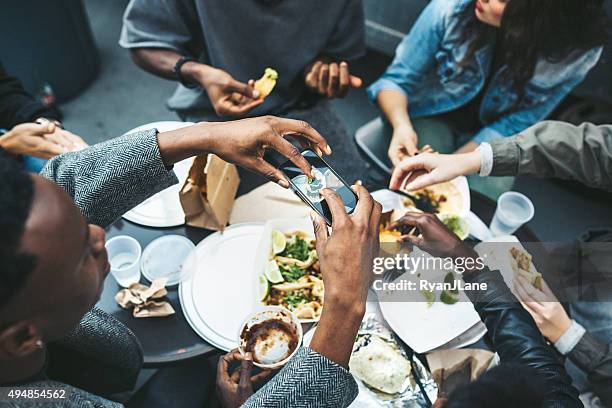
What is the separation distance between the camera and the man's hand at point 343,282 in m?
1.04

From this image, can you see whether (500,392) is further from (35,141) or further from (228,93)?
(35,141)

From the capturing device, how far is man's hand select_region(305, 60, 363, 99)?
209 centimetres

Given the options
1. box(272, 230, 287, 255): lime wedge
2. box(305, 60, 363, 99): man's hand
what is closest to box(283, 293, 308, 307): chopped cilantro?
box(272, 230, 287, 255): lime wedge

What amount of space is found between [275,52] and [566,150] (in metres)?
1.29

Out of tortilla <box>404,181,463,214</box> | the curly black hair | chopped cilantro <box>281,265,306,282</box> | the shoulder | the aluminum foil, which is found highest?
the curly black hair

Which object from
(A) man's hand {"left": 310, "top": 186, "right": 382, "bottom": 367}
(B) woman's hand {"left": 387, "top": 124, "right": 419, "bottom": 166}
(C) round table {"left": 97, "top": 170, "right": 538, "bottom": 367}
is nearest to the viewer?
(A) man's hand {"left": 310, "top": 186, "right": 382, "bottom": 367}

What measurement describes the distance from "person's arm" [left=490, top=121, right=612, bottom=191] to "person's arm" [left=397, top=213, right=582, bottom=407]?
0.45 meters

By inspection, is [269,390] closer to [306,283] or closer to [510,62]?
[306,283]

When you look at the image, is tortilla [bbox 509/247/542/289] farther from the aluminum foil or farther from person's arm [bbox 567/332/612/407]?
the aluminum foil

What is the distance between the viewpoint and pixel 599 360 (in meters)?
1.44

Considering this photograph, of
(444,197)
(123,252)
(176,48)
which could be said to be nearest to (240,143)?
(123,252)

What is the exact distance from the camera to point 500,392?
733mm

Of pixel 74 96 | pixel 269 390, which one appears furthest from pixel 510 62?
pixel 74 96

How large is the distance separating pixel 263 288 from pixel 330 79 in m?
1.06
